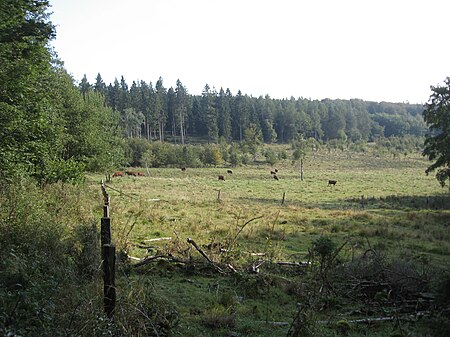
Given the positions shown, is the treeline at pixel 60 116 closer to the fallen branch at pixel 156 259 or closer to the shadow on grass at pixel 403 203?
the fallen branch at pixel 156 259

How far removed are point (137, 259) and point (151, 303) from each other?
3951mm

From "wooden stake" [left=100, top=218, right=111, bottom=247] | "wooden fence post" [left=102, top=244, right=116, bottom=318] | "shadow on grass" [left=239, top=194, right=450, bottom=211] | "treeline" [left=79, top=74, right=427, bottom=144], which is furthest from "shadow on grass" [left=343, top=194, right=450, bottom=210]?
"treeline" [left=79, top=74, right=427, bottom=144]

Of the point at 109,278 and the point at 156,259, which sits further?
the point at 156,259

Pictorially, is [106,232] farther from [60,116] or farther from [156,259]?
[60,116]

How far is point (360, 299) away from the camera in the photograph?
8125mm

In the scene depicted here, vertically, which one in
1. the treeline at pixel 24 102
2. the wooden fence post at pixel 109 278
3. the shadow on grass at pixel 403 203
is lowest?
the shadow on grass at pixel 403 203

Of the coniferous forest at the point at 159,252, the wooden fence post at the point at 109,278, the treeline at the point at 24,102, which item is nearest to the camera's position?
the wooden fence post at the point at 109,278

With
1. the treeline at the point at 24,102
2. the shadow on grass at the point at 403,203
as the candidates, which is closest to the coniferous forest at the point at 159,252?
the treeline at the point at 24,102

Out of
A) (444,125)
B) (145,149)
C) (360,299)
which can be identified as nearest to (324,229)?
(360,299)

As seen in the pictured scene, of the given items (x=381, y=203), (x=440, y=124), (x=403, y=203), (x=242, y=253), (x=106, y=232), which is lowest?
(x=403, y=203)

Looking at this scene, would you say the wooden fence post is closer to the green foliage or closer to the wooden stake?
the wooden stake

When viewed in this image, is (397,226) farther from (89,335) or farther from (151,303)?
(89,335)

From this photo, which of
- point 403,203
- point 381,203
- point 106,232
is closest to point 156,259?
point 106,232

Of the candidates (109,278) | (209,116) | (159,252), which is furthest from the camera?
(209,116)
